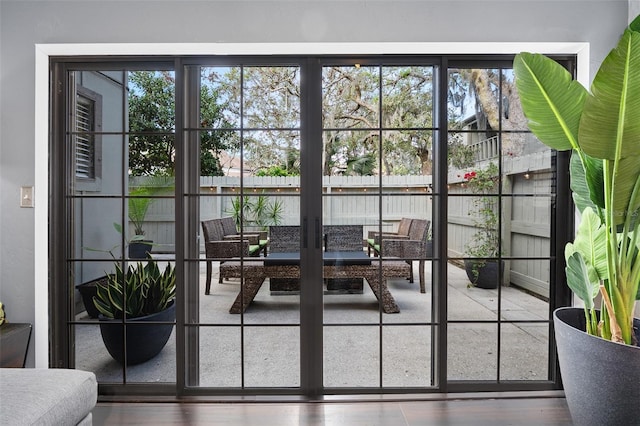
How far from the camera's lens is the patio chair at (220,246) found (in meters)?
2.23

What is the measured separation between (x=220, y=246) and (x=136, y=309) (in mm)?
689

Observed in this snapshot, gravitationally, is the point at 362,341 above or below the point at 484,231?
below

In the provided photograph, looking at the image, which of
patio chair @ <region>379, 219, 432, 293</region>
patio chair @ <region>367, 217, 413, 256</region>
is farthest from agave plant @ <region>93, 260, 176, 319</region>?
patio chair @ <region>379, 219, 432, 293</region>

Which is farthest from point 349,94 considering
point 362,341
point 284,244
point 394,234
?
point 362,341

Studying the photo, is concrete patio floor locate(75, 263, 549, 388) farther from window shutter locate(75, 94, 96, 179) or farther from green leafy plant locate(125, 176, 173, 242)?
window shutter locate(75, 94, 96, 179)

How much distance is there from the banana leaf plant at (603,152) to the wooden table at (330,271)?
3.17ft

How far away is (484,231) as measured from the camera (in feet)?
7.32

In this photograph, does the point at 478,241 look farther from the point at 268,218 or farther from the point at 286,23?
the point at 286,23

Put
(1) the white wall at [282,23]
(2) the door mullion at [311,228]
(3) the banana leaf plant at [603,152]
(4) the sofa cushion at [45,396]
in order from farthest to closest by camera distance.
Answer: (2) the door mullion at [311,228] < (1) the white wall at [282,23] < (3) the banana leaf plant at [603,152] < (4) the sofa cushion at [45,396]

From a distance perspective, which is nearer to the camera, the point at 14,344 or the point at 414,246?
the point at 14,344

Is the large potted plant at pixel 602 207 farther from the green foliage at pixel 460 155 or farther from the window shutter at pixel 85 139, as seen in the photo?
the window shutter at pixel 85 139

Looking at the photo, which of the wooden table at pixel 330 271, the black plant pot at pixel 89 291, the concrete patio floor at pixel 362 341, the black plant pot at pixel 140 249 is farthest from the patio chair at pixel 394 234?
the black plant pot at pixel 89 291

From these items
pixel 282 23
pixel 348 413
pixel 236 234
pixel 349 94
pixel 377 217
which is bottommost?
pixel 348 413

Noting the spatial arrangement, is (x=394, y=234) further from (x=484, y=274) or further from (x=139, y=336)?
(x=139, y=336)
